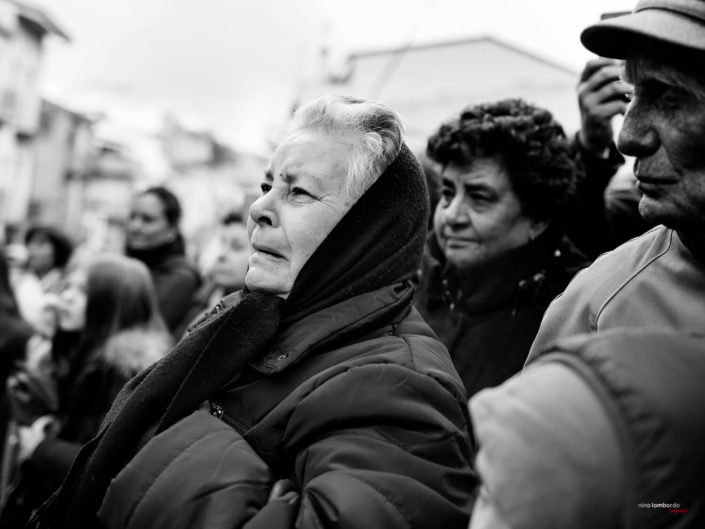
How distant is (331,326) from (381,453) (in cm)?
41

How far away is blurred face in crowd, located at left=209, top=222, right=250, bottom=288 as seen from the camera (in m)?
5.01

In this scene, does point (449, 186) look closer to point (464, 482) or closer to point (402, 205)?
point (402, 205)

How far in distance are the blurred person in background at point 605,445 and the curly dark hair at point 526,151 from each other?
2079 millimetres

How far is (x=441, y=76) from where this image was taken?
880 inches

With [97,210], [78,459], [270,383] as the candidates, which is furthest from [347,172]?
[97,210]

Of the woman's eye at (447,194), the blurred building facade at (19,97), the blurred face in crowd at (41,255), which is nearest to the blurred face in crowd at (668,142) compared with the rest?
the woman's eye at (447,194)

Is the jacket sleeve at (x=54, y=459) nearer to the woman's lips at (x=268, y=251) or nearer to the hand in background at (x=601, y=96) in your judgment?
the woman's lips at (x=268, y=251)

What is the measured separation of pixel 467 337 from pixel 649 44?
149 cm

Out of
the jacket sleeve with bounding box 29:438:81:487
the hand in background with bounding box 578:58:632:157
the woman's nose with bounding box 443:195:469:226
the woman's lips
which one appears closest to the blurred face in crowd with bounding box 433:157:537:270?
the woman's nose with bounding box 443:195:469:226

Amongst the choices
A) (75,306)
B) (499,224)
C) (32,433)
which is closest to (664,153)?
(499,224)

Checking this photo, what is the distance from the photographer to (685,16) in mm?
1384

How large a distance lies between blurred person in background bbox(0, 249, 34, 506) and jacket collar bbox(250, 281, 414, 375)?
2763mm

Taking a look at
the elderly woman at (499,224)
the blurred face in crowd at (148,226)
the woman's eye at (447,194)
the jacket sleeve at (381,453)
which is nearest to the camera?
the jacket sleeve at (381,453)

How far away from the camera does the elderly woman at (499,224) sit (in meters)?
2.78
